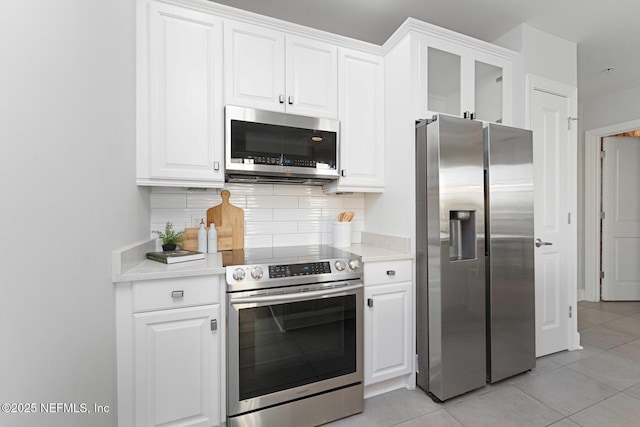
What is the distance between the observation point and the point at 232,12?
1758 mm

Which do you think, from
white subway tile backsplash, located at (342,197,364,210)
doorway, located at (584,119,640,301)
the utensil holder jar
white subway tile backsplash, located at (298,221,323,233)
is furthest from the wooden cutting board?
doorway, located at (584,119,640,301)

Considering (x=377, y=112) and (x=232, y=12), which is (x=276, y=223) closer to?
(x=377, y=112)

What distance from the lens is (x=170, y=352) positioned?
136 cm

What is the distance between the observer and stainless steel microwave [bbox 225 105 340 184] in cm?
176

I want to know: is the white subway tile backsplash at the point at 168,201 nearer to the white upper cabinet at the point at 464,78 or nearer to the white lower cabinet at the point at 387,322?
the white lower cabinet at the point at 387,322

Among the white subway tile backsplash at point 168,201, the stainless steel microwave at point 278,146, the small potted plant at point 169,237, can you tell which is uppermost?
the stainless steel microwave at point 278,146

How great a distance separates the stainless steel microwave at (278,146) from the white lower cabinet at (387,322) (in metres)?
0.79

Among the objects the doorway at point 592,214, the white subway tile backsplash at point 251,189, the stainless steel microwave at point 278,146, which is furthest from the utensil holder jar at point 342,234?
the doorway at point 592,214

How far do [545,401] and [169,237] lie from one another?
2663mm

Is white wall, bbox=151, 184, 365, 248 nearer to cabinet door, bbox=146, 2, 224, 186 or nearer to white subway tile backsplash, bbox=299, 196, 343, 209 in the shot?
white subway tile backsplash, bbox=299, 196, 343, 209

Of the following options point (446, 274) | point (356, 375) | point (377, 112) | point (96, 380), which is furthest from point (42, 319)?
point (377, 112)

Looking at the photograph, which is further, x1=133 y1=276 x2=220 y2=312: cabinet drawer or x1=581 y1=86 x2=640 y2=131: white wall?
x1=581 y1=86 x2=640 y2=131: white wall

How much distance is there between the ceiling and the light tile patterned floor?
2.78 m

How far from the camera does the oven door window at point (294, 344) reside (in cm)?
145
